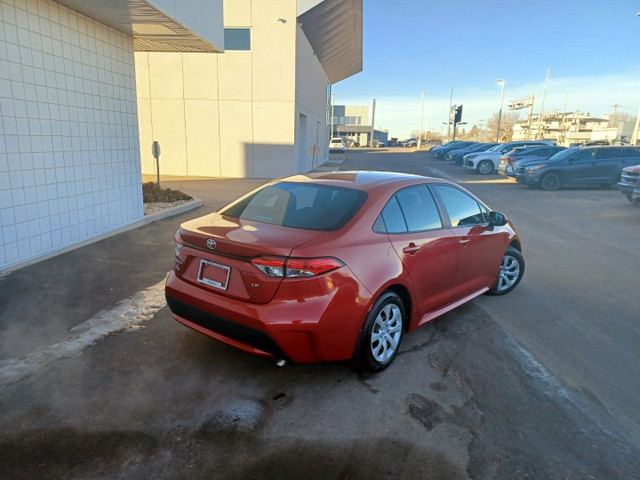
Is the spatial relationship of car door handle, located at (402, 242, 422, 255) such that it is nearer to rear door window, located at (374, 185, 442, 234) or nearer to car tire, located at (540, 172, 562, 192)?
rear door window, located at (374, 185, 442, 234)

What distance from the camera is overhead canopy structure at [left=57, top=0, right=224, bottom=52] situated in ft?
21.1

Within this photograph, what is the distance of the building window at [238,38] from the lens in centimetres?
1895

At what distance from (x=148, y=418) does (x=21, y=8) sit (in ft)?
18.9

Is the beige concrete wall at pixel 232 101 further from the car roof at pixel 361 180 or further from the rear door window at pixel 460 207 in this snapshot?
the car roof at pixel 361 180

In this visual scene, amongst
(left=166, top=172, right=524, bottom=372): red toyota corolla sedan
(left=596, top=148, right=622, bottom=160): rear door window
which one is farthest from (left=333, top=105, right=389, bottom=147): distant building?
(left=166, top=172, right=524, bottom=372): red toyota corolla sedan

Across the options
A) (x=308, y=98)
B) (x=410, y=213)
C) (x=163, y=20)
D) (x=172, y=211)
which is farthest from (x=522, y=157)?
(x=410, y=213)

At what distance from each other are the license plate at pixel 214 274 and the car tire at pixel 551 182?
17.3 m

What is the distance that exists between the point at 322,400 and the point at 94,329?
2448mm

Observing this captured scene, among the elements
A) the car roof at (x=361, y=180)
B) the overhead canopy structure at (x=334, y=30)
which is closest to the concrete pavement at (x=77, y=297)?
the car roof at (x=361, y=180)

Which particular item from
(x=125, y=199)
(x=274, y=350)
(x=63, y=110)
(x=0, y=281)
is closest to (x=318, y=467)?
(x=274, y=350)

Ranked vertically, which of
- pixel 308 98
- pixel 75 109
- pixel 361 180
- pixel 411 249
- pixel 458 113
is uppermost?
pixel 458 113

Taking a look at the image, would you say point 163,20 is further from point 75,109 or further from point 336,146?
point 336,146

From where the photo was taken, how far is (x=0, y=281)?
5.48 m

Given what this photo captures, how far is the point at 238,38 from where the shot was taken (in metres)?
19.0
